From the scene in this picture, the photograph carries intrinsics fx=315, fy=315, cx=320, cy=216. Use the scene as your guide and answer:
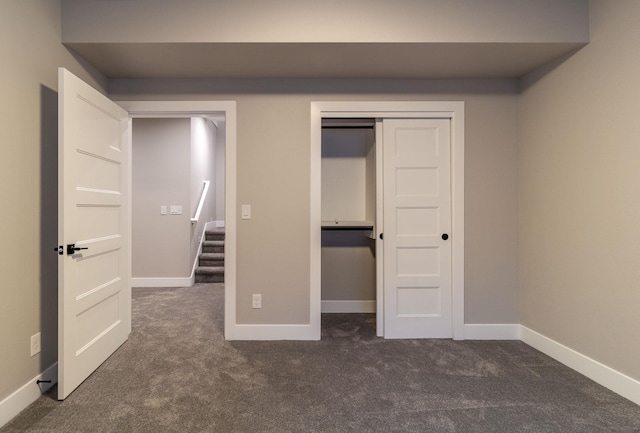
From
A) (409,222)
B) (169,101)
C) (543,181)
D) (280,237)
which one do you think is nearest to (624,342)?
(543,181)

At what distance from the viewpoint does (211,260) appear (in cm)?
540

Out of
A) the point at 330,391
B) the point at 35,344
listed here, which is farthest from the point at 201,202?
the point at 330,391

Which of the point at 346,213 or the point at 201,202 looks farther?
the point at 201,202

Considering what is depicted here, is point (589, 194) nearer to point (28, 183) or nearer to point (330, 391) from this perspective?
point (330, 391)

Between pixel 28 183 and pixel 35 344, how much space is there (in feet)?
3.27

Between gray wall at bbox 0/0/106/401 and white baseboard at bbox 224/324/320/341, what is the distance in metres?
1.24

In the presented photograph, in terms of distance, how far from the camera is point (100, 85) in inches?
105

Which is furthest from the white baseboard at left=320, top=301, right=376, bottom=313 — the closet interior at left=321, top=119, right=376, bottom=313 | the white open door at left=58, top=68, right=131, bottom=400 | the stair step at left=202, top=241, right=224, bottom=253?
the stair step at left=202, top=241, right=224, bottom=253

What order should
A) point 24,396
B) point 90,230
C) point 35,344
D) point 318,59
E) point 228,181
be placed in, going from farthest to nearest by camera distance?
point 228,181 < point 318,59 < point 90,230 < point 35,344 < point 24,396

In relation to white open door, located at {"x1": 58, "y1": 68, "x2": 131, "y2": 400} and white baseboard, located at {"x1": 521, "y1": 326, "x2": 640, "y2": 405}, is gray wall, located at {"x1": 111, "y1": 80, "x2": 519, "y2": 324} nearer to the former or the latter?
white baseboard, located at {"x1": 521, "y1": 326, "x2": 640, "y2": 405}

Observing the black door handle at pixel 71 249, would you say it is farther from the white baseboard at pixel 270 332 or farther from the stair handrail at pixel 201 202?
the stair handrail at pixel 201 202

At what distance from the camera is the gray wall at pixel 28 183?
1765 mm

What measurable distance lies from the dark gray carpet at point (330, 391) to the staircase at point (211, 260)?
88.0 inches

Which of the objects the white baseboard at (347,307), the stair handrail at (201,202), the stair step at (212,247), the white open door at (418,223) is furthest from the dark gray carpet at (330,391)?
the stair step at (212,247)
